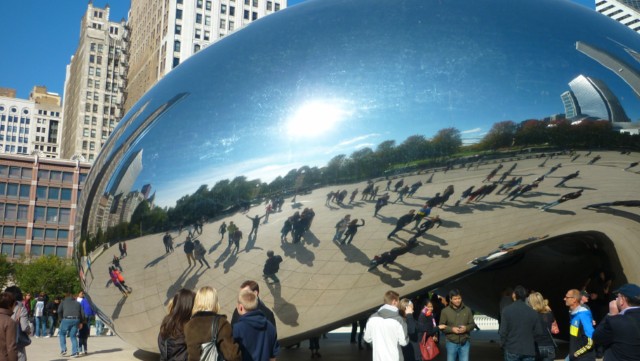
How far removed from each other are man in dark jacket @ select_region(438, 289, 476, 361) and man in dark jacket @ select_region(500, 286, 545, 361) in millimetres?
922

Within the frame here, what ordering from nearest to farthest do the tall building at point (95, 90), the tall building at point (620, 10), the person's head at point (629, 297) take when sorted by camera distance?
1. the person's head at point (629, 297)
2. the tall building at point (95, 90)
3. the tall building at point (620, 10)

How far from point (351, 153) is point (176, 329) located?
2.24 meters

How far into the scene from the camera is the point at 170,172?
5676mm

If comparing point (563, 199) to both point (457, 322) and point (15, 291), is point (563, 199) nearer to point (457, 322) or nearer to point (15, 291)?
point (457, 322)

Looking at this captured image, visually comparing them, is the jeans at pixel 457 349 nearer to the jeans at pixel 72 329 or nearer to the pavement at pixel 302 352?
the pavement at pixel 302 352

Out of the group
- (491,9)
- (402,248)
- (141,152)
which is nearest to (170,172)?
(141,152)

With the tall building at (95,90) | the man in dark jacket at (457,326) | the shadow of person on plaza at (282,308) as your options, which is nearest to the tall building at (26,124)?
the tall building at (95,90)

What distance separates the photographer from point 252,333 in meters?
4.14

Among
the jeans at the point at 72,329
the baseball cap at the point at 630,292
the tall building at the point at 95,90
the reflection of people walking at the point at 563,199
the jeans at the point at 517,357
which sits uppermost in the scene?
the tall building at the point at 95,90

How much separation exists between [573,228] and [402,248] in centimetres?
215

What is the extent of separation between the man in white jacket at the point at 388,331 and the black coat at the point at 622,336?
173 centimetres

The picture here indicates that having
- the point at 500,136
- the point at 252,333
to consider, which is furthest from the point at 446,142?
the point at 252,333

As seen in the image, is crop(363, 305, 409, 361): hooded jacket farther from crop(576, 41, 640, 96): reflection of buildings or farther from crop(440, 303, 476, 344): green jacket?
crop(576, 41, 640, 96): reflection of buildings

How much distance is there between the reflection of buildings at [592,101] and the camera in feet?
19.1
